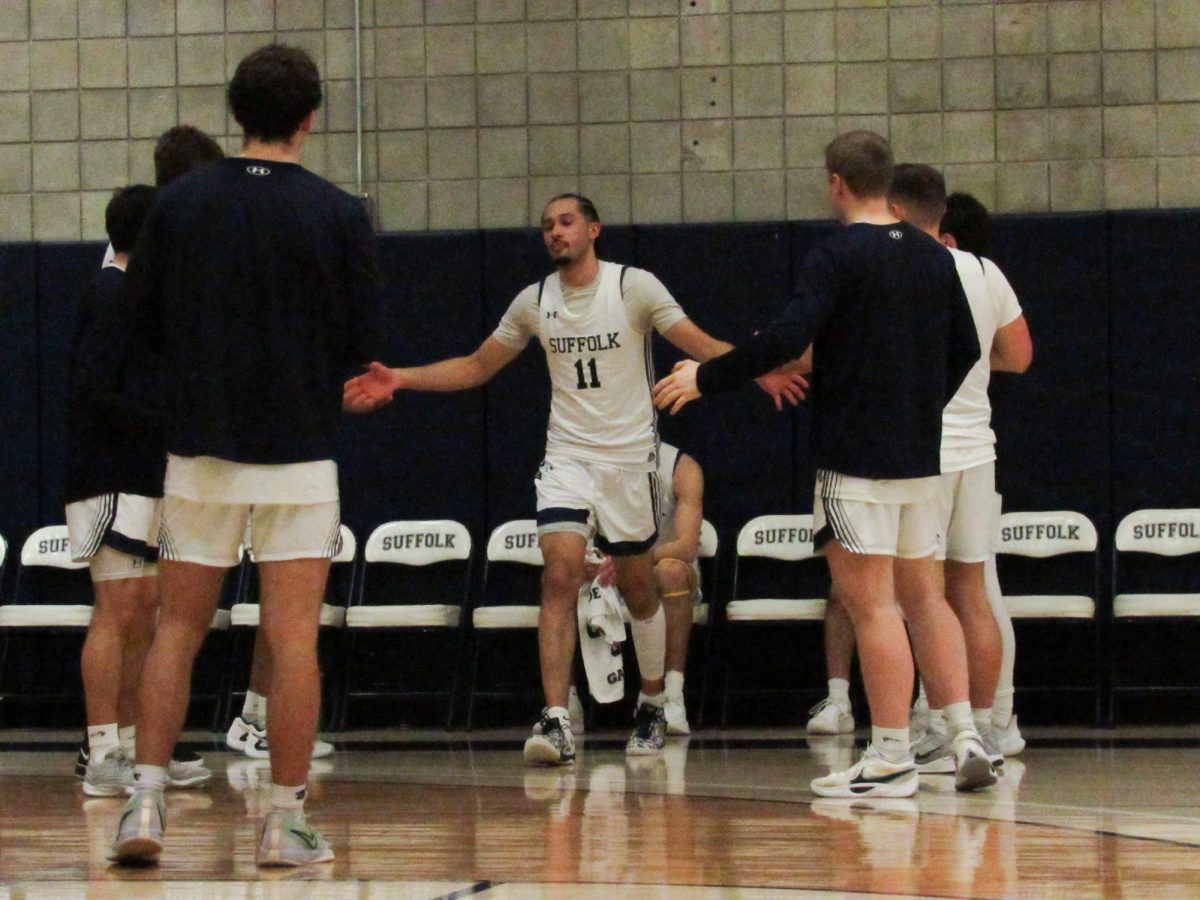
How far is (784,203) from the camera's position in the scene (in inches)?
335

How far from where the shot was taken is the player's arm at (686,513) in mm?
7672

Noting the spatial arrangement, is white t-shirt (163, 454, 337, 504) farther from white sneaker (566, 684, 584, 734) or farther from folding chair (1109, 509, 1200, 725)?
folding chair (1109, 509, 1200, 725)

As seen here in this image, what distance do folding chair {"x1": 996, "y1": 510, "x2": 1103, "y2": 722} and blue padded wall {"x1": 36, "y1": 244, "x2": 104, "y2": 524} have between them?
418 cm

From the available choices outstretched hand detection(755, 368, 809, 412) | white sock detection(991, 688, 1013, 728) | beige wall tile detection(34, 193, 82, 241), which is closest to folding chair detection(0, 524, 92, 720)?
beige wall tile detection(34, 193, 82, 241)

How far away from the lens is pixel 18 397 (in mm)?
8586

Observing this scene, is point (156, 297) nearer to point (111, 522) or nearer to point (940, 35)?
point (111, 522)

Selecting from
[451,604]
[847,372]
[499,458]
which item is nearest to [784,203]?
[499,458]

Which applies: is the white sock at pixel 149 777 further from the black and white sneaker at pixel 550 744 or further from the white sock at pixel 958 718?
the black and white sneaker at pixel 550 744

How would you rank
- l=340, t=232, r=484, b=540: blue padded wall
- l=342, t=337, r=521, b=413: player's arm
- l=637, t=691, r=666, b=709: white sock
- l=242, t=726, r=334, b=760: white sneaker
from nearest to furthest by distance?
l=342, t=337, r=521, b=413: player's arm → l=242, t=726, r=334, b=760: white sneaker → l=637, t=691, r=666, b=709: white sock → l=340, t=232, r=484, b=540: blue padded wall

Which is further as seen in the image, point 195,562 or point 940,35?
point 940,35

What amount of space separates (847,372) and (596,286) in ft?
6.49

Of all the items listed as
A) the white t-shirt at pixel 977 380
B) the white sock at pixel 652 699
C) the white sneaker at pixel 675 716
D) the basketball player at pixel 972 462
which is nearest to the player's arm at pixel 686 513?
the white sneaker at pixel 675 716

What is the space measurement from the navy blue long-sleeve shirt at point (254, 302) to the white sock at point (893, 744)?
188 centimetres

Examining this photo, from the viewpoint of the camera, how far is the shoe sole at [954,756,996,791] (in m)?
5.23
